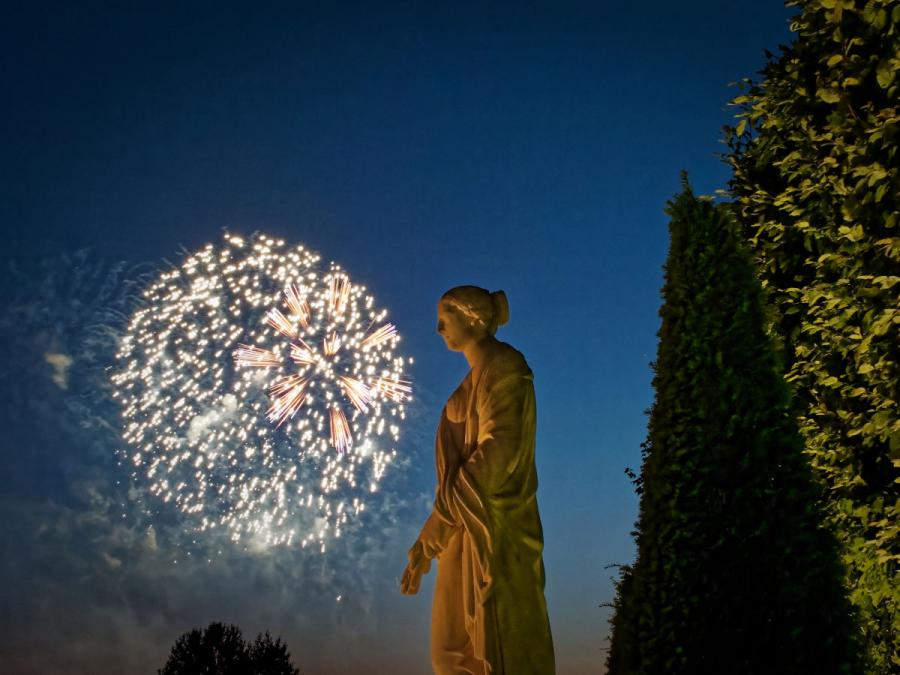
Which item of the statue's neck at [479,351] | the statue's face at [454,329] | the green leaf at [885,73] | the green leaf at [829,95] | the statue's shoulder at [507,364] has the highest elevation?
the green leaf at [829,95]

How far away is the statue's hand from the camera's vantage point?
668cm

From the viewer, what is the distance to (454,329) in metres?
6.95

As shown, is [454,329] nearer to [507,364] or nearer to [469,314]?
[469,314]

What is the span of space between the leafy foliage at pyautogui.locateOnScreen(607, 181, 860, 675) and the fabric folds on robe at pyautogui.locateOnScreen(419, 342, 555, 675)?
944mm

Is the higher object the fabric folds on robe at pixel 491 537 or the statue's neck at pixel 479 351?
the statue's neck at pixel 479 351

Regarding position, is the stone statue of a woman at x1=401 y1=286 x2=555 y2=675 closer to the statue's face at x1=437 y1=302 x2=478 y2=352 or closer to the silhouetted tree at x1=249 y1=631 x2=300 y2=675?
the statue's face at x1=437 y1=302 x2=478 y2=352

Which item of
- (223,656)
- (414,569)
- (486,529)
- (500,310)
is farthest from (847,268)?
(223,656)

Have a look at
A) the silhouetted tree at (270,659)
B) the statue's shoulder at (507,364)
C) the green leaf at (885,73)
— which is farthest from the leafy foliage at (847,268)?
the silhouetted tree at (270,659)

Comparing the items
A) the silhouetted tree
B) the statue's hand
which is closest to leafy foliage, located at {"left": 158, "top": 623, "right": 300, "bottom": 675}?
the silhouetted tree

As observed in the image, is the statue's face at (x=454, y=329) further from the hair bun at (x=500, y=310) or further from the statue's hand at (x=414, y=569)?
the statue's hand at (x=414, y=569)

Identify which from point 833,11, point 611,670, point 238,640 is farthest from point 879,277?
point 238,640

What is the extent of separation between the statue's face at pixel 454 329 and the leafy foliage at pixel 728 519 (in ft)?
5.25

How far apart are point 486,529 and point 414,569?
1018 millimetres

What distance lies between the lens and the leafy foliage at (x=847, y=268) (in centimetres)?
767
